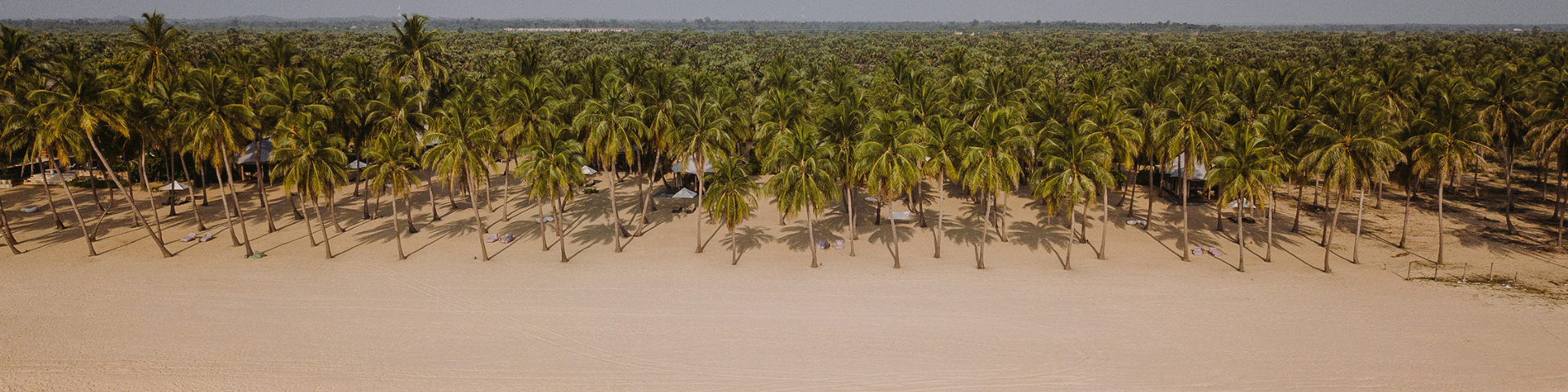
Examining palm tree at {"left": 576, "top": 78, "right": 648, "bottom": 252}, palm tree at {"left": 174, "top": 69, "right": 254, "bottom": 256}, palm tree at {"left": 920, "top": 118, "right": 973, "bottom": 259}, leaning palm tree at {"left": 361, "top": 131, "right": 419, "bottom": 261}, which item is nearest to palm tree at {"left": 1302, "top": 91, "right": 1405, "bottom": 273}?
palm tree at {"left": 920, "top": 118, "right": 973, "bottom": 259}

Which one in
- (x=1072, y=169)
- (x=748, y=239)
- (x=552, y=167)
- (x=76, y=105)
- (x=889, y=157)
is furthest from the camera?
(x=748, y=239)

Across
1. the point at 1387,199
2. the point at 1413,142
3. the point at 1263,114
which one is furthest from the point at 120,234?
the point at 1387,199

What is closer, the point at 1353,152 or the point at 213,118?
the point at 1353,152

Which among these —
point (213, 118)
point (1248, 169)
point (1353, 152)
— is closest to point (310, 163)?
point (213, 118)

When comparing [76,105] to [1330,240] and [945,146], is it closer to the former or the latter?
[945,146]

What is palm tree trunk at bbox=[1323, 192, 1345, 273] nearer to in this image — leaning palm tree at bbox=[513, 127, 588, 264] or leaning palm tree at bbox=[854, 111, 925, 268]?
leaning palm tree at bbox=[854, 111, 925, 268]

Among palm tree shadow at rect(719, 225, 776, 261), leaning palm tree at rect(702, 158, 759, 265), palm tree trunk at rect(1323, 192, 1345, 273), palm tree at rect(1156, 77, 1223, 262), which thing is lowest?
palm tree shadow at rect(719, 225, 776, 261)

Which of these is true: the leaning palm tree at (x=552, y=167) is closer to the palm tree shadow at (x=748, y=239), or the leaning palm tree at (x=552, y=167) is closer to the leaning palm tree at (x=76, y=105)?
the palm tree shadow at (x=748, y=239)
